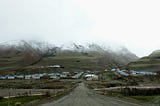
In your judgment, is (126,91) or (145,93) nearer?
(145,93)

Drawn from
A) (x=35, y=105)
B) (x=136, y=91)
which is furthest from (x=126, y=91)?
(x=35, y=105)

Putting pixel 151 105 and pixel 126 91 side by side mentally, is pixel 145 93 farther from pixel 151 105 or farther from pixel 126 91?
pixel 151 105

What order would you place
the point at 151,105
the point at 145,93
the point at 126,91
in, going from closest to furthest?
1. the point at 151,105
2. the point at 145,93
3. the point at 126,91

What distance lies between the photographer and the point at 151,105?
32750 mm

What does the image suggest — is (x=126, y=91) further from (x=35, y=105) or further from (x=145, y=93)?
(x=35, y=105)

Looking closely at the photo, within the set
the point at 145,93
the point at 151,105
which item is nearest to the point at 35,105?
the point at 151,105

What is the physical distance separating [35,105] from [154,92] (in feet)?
112

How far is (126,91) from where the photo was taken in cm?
6875

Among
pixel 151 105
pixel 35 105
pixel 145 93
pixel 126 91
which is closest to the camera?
pixel 151 105

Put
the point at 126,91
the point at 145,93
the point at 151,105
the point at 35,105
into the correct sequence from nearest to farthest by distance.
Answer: the point at 151,105, the point at 35,105, the point at 145,93, the point at 126,91

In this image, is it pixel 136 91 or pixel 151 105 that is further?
pixel 136 91

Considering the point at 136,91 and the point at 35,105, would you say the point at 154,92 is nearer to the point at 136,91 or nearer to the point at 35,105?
the point at 136,91

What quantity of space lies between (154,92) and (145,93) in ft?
6.90

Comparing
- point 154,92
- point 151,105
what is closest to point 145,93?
point 154,92
